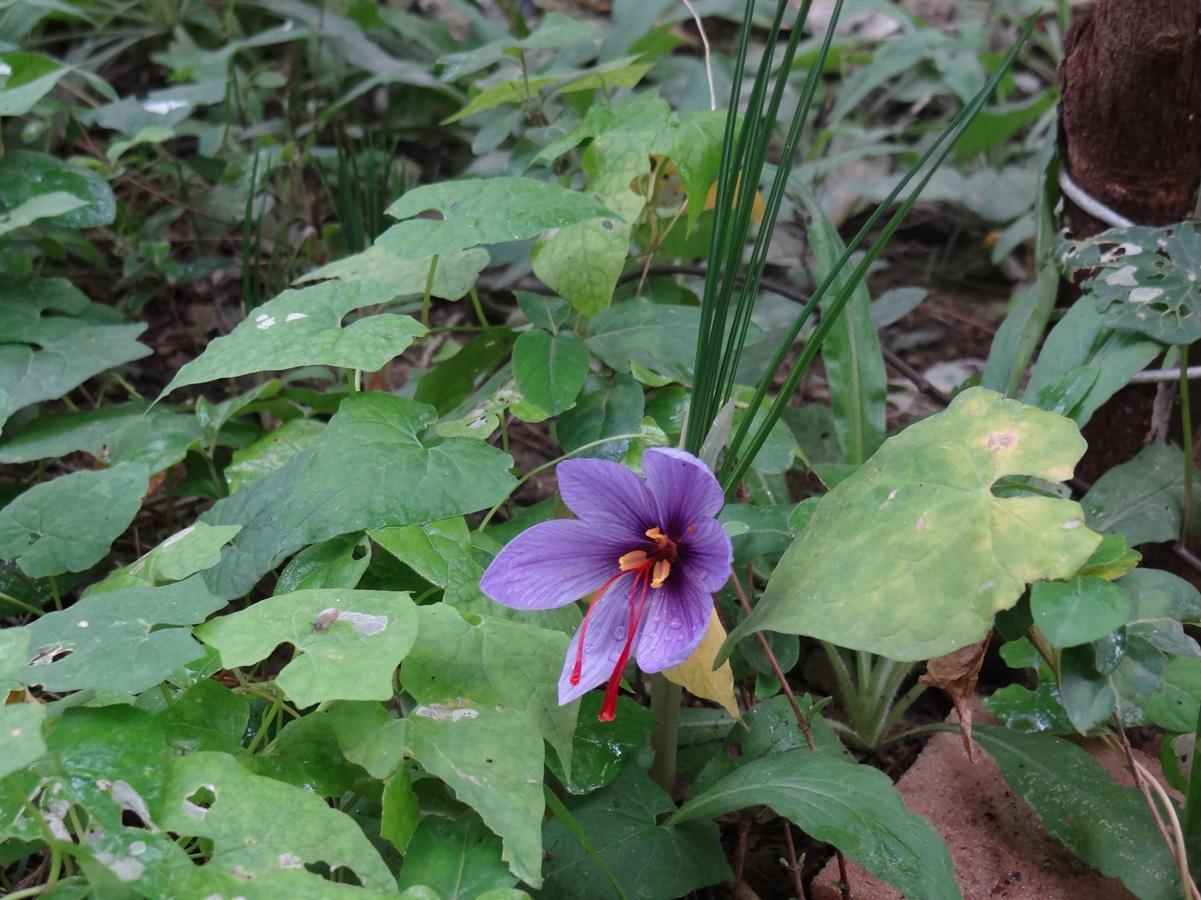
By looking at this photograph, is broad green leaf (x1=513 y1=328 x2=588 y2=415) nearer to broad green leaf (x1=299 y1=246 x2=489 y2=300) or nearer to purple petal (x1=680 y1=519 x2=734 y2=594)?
broad green leaf (x1=299 y1=246 x2=489 y2=300)

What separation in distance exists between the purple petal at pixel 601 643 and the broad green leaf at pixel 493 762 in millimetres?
47

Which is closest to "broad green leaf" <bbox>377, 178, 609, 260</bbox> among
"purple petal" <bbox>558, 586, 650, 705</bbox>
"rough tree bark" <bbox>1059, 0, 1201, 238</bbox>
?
"purple petal" <bbox>558, 586, 650, 705</bbox>

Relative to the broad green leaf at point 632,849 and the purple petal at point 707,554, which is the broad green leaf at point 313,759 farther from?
the purple petal at point 707,554

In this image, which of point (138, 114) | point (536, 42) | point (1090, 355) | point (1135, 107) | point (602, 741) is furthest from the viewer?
point (138, 114)

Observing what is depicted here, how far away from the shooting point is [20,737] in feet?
2.03

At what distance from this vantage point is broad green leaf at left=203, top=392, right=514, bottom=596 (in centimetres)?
87

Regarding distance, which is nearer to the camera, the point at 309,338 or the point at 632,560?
the point at 632,560

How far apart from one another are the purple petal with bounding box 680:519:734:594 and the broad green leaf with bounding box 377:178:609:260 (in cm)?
37

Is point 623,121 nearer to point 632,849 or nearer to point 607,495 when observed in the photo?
point 607,495

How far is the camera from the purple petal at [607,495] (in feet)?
2.72

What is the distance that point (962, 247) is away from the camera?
245 centimetres

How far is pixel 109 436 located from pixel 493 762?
882 millimetres

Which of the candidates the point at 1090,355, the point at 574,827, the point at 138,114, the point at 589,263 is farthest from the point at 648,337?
the point at 138,114

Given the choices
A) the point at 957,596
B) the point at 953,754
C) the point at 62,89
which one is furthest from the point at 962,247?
the point at 62,89
